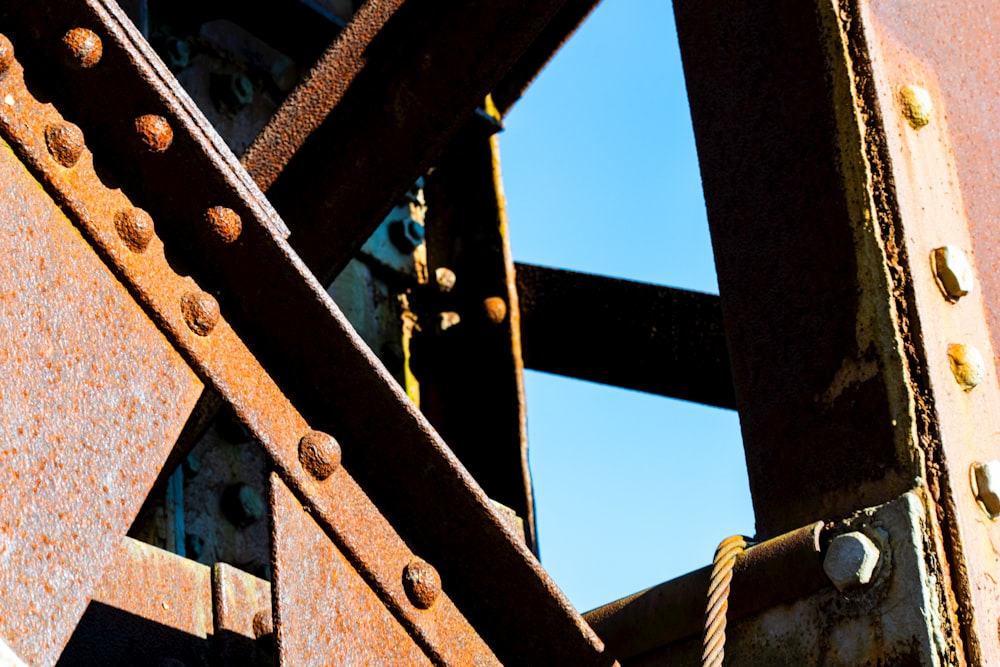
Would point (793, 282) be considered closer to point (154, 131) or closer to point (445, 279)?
point (154, 131)

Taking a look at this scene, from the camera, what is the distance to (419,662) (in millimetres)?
1887

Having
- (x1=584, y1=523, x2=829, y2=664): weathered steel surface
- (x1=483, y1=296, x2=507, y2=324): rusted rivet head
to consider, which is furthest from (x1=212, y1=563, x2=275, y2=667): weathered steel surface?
(x1=483, y1=296, x2=507, y2=324): rusted rivet head

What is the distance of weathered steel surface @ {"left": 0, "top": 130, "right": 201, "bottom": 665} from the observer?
156 centimetres

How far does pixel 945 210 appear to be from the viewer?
2.35 meters

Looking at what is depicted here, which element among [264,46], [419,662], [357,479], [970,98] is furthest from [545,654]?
[264,46]

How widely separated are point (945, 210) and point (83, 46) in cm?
132

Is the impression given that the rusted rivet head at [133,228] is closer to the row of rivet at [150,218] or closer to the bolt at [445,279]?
the row of rivet at [150,218]

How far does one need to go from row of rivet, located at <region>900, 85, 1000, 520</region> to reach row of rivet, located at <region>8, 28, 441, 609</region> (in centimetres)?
92

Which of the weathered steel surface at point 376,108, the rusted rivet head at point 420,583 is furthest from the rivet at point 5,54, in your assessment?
the weathered steel surface at point 376,108

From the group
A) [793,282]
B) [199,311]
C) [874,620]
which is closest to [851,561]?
[874,620]

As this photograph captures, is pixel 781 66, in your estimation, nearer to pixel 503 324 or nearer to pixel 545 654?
pixel 545 654

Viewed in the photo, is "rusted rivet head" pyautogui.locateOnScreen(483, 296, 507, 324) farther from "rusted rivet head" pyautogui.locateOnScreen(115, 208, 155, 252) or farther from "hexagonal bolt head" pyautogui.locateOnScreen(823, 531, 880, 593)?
"rusted rivet head" pyautogui.locateOnScreen(115, 208, 155, 252)

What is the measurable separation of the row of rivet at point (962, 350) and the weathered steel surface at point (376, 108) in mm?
677

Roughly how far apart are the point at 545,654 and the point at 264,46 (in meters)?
2.46
